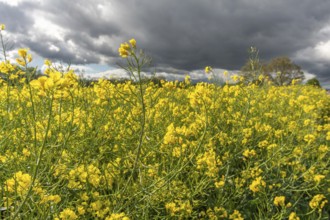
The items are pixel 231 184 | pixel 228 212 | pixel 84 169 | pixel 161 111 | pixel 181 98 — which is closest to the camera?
pixel 84 169

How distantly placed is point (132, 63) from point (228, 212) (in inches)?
68.7

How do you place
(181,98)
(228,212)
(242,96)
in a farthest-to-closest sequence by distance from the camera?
(181,98) < (242,96) < (228,212)

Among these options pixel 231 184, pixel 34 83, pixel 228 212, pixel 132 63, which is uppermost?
pixel 132 63

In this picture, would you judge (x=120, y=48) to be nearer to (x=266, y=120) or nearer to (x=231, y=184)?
(x=231, y=184)

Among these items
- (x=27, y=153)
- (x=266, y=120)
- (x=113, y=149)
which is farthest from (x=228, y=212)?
(x=266, y=120)

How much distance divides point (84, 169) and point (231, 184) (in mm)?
1448

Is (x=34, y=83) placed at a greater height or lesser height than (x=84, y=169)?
greater

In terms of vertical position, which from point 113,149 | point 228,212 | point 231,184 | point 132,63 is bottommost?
point 228,212

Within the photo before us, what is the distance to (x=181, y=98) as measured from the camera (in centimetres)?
541

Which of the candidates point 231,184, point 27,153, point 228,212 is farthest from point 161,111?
point 27,153

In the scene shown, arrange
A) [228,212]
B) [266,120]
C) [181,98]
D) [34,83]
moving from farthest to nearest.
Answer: [181,98] < [266,120] < [228,212] < [34,83]

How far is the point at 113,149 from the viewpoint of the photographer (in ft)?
9.52

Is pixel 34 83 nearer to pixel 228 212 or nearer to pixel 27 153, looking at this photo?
pixel 27 153

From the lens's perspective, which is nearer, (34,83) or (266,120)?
(34,83)
